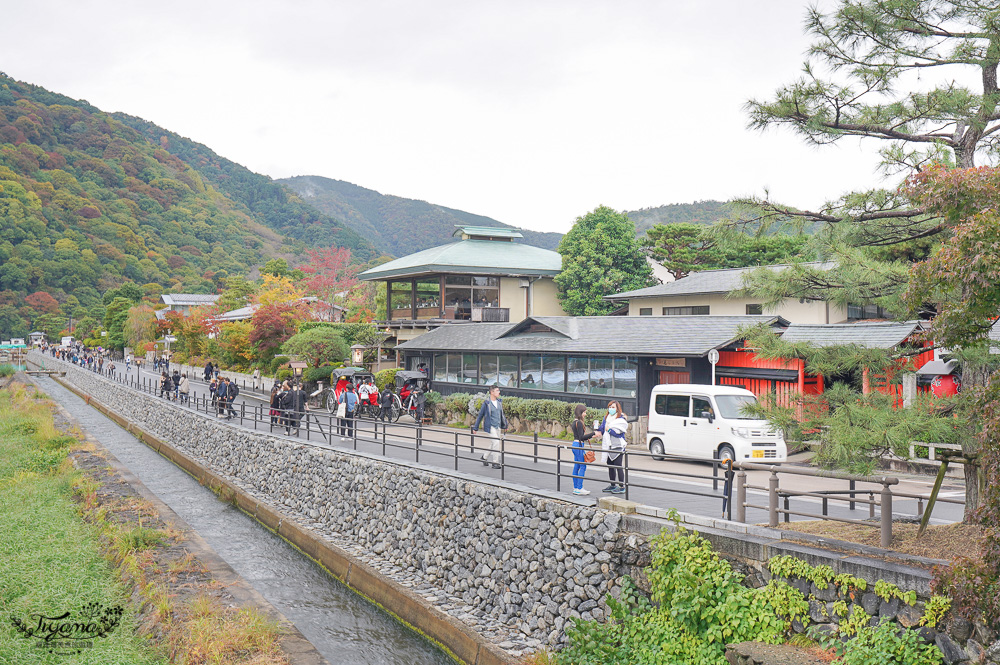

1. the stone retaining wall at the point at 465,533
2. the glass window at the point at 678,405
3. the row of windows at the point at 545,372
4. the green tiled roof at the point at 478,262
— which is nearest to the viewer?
the stone retaining wall at the point at 465,533

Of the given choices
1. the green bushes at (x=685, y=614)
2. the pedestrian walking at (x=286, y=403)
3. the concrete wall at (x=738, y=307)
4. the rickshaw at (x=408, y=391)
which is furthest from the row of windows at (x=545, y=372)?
the green bushes at (x=685, y=614)

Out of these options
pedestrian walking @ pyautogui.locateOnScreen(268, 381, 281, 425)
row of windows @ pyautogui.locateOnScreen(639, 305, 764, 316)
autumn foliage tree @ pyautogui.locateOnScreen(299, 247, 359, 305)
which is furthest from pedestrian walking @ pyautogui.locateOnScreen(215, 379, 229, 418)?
autumn foliage tree @ pyautogui.locateOnScreen(299, 247, 359, 305)

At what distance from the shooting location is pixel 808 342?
7.89 meters

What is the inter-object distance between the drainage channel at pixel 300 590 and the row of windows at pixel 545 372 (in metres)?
10.9

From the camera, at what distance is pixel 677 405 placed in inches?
665

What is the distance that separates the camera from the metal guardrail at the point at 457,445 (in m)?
10.9

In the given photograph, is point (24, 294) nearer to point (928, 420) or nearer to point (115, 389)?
point (115, 389)

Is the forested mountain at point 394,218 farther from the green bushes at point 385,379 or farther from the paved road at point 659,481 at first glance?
the paved road at point 659,481

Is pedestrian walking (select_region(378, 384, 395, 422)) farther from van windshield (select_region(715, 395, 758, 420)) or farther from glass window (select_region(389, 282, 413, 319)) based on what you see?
glass window (select_region(389, 282, 413, 319))

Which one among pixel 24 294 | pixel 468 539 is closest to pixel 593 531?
pixel 468 539

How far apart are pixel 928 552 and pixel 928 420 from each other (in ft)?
4.18

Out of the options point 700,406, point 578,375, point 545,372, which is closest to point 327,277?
point 545,372

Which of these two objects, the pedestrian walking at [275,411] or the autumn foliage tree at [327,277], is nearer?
the pedestrian walking at [275,411]

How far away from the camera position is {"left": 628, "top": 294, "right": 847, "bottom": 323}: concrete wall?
25.5 m
